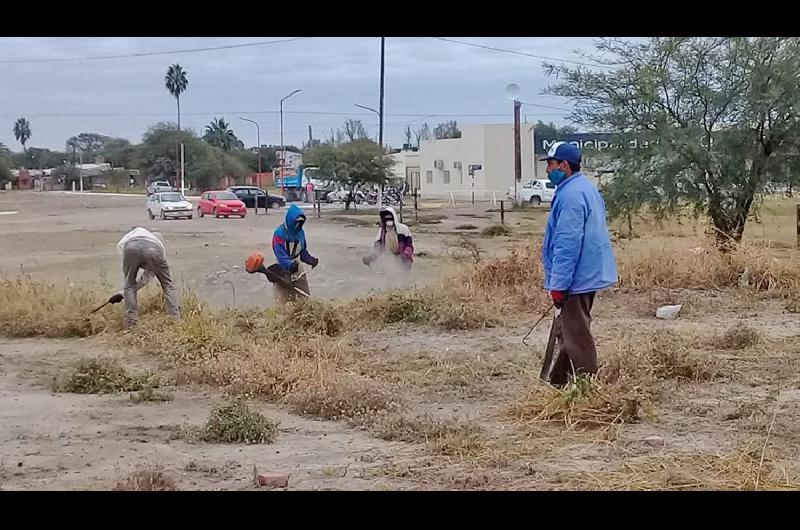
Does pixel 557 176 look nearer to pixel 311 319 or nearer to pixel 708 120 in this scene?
pixel 311 319

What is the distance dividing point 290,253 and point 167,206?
56.0 ft

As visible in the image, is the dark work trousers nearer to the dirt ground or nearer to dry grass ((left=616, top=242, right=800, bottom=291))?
the dirt ground

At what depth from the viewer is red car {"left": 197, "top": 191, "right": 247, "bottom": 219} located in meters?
30.4

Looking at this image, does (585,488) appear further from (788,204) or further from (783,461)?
(788,204)

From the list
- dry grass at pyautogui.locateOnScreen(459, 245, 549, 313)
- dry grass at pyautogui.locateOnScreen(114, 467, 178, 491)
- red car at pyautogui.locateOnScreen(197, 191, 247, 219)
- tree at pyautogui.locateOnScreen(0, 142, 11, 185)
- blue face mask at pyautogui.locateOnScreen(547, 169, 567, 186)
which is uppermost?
tree at pyautogui.locateOnScreen(0, 142, 11, 185)

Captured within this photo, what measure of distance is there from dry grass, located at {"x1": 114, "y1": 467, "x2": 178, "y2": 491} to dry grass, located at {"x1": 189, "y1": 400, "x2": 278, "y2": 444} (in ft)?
3.13

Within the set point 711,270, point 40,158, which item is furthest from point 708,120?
point 40,158

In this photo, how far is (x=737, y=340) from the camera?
367 inches

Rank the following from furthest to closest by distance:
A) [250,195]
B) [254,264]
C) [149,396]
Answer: [250,195] < [254,264] < [149,396]

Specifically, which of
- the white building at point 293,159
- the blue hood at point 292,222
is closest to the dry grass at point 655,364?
the blue hood at point 292,222

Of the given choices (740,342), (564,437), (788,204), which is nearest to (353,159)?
(788,204)

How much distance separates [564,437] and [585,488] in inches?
42.3

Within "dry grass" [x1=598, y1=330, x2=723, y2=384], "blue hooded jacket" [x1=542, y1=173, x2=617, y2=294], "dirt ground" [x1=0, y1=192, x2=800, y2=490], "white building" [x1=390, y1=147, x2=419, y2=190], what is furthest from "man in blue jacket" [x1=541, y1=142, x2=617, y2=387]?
"white building" [x1=390, y1=147, x2=419, y2=190]
